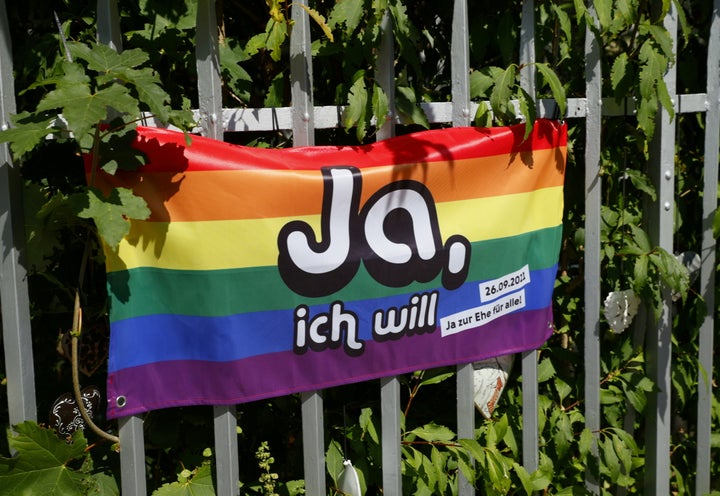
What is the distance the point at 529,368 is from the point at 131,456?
1269mm

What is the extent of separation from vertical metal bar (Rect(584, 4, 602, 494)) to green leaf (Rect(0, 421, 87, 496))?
1.69m

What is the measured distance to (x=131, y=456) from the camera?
2295 millimetres

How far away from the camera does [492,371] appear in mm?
2887

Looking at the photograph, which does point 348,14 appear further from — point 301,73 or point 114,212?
point 114,212

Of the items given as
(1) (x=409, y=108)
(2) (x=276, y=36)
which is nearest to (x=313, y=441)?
(1) (x=409, y=108)

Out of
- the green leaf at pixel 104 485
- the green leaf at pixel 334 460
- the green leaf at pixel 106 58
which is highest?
the green leaf at pixel 106 58

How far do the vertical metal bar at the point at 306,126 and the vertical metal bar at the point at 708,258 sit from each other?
1.67m

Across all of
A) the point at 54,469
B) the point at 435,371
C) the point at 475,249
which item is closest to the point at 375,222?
the point at 475,249

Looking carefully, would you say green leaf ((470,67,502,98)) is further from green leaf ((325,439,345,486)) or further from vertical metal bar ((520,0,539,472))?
green leaf ((325,439,345,486))

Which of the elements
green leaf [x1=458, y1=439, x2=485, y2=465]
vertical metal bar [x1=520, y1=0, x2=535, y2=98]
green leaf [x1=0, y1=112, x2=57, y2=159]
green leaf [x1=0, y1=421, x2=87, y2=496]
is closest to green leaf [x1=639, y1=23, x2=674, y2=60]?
vertical metal bar [x1=520, y1=0, x2=535, y2=98]

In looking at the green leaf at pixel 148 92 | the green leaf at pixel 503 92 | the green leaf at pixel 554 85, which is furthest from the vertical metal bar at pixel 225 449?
the green leaf at pixel 554 85

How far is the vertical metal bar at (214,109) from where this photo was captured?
7.40ft

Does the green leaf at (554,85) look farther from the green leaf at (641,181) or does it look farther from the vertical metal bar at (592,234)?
the green leaf at (641,181)

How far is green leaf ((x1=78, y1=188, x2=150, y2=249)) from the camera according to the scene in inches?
80.0
